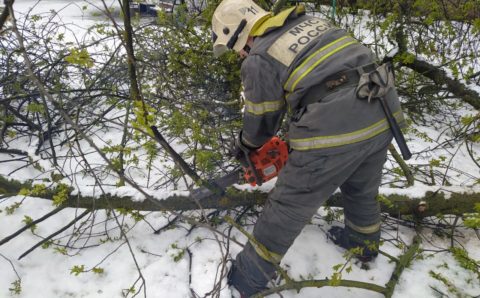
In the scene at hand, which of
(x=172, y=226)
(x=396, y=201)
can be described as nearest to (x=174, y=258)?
(x=172, y=226)

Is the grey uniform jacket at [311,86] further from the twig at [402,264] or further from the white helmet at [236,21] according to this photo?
the twig at [402,264]

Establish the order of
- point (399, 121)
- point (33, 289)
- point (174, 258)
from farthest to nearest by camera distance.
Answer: point (174, 258) → point (33, 289) → point (399, 121)

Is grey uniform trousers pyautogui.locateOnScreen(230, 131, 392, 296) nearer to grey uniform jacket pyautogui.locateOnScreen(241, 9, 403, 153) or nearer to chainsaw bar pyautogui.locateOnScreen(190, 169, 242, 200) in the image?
grey uniform jacket pyautogui.locateOnScreen(241, 9, 403, 153)

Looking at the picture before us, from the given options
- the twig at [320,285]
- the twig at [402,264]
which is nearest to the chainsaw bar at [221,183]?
the twig at [320,285]

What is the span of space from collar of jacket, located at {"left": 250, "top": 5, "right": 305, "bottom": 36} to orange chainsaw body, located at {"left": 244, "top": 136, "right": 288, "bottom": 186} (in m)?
0.66

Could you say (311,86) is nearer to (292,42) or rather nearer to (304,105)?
(304,105)

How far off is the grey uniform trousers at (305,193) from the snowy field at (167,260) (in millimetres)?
187

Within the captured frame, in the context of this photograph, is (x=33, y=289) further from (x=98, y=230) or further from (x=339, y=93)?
(x=339, y=93)

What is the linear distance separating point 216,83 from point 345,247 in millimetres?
2025

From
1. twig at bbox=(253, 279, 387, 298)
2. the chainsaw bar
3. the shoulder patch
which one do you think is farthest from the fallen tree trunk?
the shoulder patch

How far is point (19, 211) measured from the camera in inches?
100

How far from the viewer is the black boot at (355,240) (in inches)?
86.0

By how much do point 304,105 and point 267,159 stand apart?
461 mm

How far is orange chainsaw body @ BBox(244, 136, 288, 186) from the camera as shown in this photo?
2070 mm
